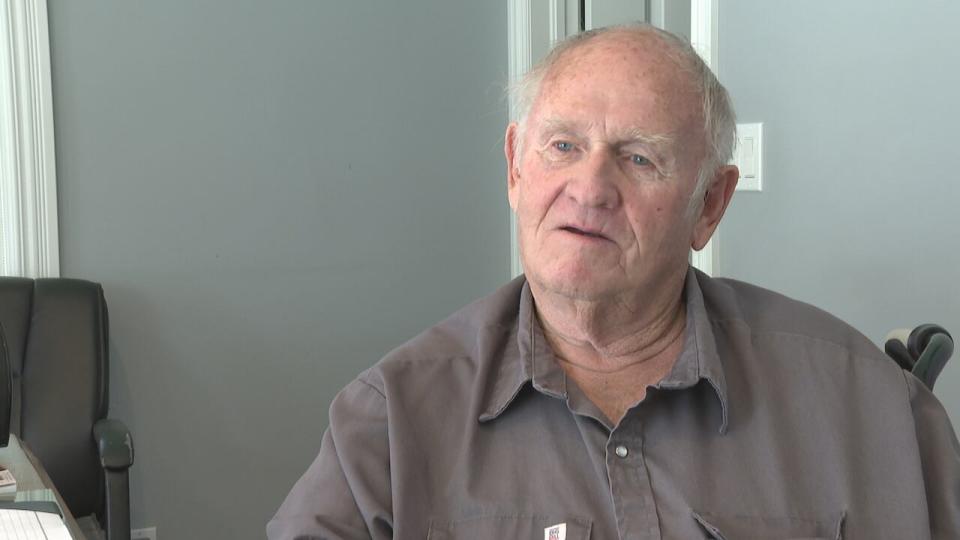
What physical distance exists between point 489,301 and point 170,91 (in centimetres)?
147

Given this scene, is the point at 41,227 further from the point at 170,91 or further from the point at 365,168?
the point at 365,168

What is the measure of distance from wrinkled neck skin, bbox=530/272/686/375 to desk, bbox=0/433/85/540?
69cm

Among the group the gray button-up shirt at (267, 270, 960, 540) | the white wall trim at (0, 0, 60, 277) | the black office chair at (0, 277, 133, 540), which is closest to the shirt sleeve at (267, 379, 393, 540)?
the gray button-up shirt at (267, 270, 960, 540)

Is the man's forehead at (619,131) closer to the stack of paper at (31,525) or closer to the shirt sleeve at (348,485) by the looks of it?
the shirt sleeve at (348,485)

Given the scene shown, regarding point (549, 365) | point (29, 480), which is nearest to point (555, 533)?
point (549, 365)

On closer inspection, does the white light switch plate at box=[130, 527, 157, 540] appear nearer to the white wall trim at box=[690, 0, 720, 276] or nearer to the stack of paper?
the stack of paper

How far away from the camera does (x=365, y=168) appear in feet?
9.57

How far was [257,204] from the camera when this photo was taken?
2.77m

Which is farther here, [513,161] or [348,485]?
[513,161]

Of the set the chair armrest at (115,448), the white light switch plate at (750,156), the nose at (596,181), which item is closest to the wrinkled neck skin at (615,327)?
the nose at (596,181)

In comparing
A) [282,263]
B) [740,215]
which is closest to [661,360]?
[740,215]

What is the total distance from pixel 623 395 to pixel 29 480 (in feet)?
3.23

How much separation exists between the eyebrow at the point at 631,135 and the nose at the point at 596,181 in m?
0.03

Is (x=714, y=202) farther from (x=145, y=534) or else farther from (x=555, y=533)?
(x=145, y=534)
